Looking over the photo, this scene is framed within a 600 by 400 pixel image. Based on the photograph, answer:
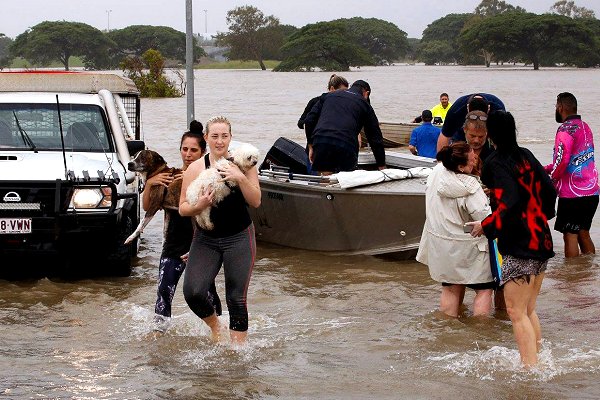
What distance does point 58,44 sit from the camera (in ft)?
431

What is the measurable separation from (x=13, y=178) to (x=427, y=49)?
168 meters

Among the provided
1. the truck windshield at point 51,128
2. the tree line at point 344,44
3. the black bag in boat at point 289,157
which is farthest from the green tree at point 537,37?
the truck windshield at point 51,128

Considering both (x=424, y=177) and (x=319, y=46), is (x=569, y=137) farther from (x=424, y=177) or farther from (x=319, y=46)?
(x=319, y=46)

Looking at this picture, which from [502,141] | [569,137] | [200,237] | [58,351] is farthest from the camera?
[569,137]

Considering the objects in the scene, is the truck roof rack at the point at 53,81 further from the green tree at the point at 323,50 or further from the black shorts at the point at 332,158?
the green tree at the point at 323,50

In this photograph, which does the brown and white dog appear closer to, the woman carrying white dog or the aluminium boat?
the woman carrying white dog

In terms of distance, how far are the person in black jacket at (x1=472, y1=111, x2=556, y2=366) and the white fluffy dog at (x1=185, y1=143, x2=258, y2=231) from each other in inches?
57.4

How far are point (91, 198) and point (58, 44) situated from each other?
125818mm

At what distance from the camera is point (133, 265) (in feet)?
37.9

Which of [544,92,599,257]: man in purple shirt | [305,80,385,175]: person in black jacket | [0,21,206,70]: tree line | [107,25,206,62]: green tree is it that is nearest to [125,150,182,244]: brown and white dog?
[305,80,385,175]: person in black jacket

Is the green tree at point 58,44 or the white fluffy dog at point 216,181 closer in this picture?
the white fluffy dog at point 216,181

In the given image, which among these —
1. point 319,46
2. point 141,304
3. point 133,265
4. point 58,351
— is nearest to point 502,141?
point 58,351

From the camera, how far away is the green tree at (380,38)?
163875 millimetres

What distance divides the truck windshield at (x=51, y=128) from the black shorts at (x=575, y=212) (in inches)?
176
